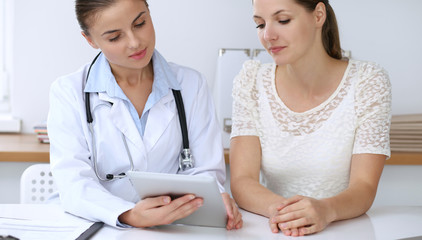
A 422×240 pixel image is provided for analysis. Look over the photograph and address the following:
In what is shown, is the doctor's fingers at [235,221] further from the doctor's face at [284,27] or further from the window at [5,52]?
the window at [5,52]

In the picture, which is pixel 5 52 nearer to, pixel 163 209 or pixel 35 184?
pixel 35 184

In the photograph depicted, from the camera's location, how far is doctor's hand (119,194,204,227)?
1.31 metres

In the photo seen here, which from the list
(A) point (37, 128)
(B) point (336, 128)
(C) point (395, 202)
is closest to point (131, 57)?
(B) point (336, 128)

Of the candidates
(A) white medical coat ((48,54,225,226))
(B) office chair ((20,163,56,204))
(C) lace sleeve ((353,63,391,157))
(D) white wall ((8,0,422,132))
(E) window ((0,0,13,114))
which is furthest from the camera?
(E) window ((0,0,13,114))

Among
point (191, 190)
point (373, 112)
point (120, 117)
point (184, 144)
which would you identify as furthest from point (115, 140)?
point (373, 112)

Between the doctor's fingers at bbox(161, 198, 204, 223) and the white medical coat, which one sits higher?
the white medical coat

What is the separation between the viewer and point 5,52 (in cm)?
297

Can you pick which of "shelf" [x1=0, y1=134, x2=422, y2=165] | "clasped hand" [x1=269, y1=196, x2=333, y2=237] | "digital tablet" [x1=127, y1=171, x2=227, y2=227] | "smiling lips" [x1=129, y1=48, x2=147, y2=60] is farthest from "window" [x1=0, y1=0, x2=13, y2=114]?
"clasped hand" [x1=269, y1=196, x2=333, y2=237]

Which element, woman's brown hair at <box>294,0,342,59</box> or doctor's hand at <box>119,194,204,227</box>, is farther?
woman's brown hair at <box>294,0,342,59</box>

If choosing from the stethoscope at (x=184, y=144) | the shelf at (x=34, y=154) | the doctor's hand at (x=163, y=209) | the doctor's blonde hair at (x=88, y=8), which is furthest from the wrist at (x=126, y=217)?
the shelf at (x=34, y=154)

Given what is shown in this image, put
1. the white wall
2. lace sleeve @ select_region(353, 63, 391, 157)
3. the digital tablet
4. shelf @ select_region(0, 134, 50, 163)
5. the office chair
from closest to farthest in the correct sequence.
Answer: the digital tablet < lace sleeve @ select_region(353, 63, 391, 157) < the office chair < shelf @ select_region(0, 134, 50, 163) < the white wall

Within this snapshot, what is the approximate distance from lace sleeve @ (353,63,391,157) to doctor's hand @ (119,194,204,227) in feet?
2.03

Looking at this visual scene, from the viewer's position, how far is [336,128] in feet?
5.74

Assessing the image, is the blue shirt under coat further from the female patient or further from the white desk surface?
the white desk surface
